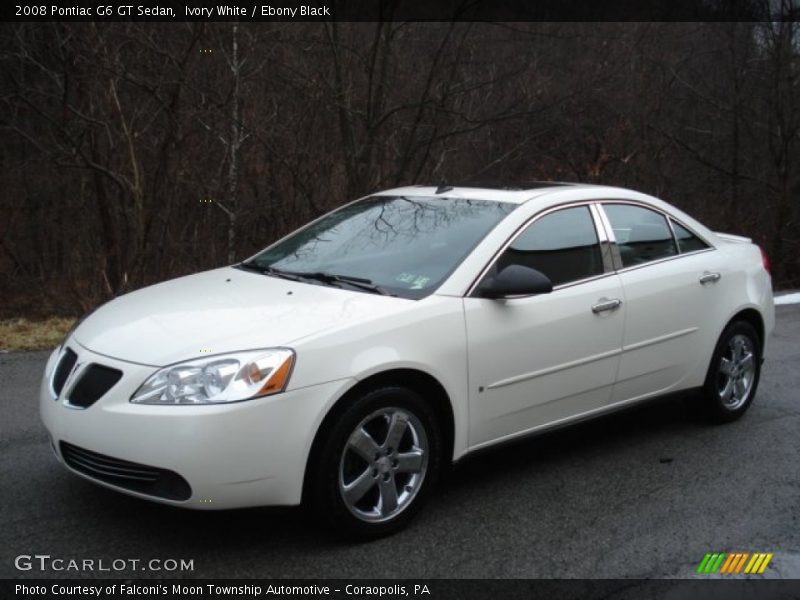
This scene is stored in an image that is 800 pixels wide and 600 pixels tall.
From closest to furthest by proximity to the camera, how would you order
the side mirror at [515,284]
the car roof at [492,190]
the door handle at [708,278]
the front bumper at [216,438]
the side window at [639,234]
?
the front bumper at [216,438]
the side mirror at [515,284]
the car roof at [492,190]
the side window at [639,234]
the door handle at [708,278]

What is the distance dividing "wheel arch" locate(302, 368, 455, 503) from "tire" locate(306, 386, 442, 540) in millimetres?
18

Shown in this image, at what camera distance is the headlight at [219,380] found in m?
3.57

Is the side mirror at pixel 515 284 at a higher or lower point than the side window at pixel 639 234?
lower

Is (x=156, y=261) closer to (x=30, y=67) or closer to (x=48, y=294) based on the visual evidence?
(x=48, y=294)

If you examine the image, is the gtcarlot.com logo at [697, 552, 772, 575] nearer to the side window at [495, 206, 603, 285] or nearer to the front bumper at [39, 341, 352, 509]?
the side window at [495, 206, 603, 285]

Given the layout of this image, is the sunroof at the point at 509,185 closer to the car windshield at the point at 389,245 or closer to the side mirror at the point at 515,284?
the car windshield at the point at 389,245

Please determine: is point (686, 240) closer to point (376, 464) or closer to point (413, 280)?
point (413, 280)

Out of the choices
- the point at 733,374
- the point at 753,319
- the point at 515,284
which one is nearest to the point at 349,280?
the point at 515,284

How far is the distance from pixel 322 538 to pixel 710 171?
1744cm

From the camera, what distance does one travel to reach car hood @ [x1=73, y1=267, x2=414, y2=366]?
3758 millimetres

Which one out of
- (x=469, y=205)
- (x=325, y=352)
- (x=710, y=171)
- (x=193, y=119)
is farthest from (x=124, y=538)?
(x=710, y=171)

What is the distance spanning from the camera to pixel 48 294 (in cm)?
1241

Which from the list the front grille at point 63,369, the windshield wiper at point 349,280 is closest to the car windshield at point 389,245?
the windshield wiper at point 349,280

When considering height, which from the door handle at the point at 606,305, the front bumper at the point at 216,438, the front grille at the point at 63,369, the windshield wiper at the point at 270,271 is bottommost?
the front bumper at the point at 216,438
